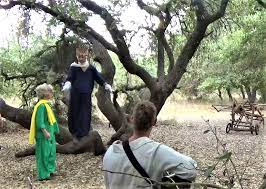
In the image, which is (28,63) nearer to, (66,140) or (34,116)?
(66,140)

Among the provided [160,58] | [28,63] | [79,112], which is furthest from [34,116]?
[28,63]

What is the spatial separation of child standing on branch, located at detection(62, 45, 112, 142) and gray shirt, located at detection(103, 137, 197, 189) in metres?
4.83

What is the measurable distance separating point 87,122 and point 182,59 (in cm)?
234

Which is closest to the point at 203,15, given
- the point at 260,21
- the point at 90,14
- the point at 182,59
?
the point at 182,59

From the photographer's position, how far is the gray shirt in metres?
2.51

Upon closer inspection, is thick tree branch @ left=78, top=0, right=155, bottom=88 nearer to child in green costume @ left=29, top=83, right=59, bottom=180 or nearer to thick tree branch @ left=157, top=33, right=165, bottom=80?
thick tree branch @ left=157, top=33, right=165, bottom=80

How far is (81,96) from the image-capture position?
8.19 meters

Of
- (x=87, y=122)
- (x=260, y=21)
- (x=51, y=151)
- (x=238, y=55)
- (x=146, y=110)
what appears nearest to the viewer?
(x=146, y=110)

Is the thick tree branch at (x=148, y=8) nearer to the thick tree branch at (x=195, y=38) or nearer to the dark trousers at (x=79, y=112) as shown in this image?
the thick tree branch at (x=195, y=38)

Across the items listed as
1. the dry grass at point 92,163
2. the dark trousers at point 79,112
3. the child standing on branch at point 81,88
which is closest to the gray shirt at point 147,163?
the dry grass at point 92,163

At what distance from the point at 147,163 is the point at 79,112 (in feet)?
19.3

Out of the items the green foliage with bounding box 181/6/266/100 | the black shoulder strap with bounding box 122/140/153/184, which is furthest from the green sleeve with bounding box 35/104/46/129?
the green foliage with bounding box 181/6/266/100

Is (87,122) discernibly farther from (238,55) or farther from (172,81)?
(238,55)

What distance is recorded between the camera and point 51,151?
743cm
